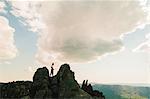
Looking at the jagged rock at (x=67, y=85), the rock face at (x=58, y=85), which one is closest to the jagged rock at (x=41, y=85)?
the rock face at (x=58, y=85)

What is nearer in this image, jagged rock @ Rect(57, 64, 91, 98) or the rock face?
the rock face

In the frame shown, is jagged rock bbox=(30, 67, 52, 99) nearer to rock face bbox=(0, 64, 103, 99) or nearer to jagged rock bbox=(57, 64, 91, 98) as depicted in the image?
rock face bbox=(0, 64, 103, 99)

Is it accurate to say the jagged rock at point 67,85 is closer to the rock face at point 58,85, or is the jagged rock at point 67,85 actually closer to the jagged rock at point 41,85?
the rock face at point 58,85

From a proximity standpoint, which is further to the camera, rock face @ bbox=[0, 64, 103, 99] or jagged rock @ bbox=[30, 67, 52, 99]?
rock face @ bbox=[0, 64, 103, 99]

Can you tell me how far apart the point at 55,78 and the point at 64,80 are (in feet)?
18.3

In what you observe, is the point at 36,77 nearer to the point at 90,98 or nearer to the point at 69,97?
the point at 69,97

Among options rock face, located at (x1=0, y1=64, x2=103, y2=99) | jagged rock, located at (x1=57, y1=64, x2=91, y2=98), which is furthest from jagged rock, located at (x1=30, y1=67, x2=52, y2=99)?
jagged rock, located at (x1=57, y1=64, x2=91, y2=98)

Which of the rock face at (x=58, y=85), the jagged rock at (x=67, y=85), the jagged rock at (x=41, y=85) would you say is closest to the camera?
the jagged rock at (x=41, y=85)

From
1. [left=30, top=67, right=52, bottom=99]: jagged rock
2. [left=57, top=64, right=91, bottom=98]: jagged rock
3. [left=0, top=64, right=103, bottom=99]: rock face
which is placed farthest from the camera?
[left=57, top=64, right=91, bottom=98]: jagged rock

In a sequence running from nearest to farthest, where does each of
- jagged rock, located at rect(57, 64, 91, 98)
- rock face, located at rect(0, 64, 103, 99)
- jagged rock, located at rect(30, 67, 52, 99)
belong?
jagged rock, located at rect(30, 67, 52, 99) → rock face, located at rect(0, 64, 103, 99) → jagged rock, located at rect(57, 64, 91, 98)

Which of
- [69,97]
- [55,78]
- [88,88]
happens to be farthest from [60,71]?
[88,88]

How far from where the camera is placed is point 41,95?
174m

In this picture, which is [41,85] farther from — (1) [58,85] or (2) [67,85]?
(2) [67,85]

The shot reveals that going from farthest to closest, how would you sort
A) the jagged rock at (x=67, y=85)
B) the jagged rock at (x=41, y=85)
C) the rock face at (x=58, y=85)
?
the jagged rock at (x=67, y=85), the rock face at (x=58, y=85), the jagged rock at (x=41, y=85)
